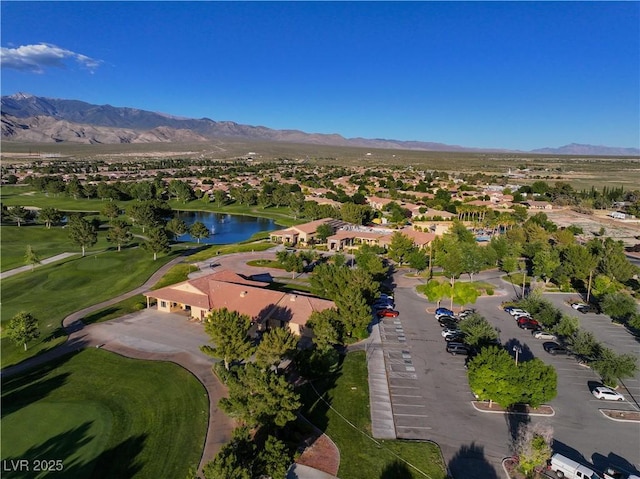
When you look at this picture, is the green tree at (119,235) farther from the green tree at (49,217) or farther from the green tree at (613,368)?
the green tree at (613,368)

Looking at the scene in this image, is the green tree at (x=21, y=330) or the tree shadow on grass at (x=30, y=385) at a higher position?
the green tree at (x=21, y=330)

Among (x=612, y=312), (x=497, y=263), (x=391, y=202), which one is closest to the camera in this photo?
(x=612, y=312)

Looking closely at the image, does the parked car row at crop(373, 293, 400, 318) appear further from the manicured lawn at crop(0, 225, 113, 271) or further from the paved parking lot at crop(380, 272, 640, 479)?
the manicured lawn at crop(0, 225, 113, 271)

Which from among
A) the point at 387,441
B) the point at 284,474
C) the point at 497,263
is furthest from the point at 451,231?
the point at 284,474

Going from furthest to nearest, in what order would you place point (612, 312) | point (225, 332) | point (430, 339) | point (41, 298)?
1. point (41, 298)
2. point (612, 312)
3. point (430, 339)
4. point (225, 332)

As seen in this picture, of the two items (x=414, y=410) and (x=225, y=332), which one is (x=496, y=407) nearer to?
(x=414, y=410)

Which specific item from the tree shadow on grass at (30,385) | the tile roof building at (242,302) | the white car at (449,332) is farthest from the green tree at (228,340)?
the white car at (449,332)
